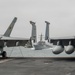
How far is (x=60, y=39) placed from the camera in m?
26.8

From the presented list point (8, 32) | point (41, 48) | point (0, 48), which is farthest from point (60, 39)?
point (41, 48)

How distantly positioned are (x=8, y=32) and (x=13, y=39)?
5.16 meters

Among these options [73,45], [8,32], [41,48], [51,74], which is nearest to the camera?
[51,74]

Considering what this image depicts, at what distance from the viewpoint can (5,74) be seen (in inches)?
571

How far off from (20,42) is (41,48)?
75.6m

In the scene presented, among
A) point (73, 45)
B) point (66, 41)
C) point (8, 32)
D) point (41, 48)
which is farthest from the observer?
point (41, 48)

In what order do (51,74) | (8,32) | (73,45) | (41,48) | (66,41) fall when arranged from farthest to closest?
(41,48), (8,32), (66,41), (73,45), (51,74)

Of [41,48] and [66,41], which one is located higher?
[66,41]

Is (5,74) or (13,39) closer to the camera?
(5,74)

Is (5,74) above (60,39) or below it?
below

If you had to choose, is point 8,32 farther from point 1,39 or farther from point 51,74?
point 51,74

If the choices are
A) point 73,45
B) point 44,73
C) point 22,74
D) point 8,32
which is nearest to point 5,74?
point 22,74

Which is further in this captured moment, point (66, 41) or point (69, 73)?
point (66, 41)

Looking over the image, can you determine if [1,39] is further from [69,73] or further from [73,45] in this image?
[69,73]
